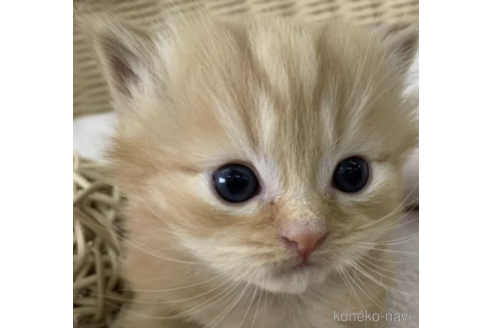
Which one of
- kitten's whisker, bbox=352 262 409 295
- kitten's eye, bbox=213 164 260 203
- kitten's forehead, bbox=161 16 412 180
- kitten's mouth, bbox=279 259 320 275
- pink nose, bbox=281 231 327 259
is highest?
kitten's forehead, bbox=161 16 412 180

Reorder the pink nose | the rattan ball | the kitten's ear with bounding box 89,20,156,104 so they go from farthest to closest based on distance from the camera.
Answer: the rattan ball, the kitten's ear with bounding box 89,20,156,104, the pink nose

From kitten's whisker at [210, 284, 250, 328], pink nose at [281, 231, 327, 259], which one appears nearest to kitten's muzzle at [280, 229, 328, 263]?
pink nose at [281, 231, 327, 259]

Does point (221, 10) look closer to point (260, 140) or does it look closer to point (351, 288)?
point (260, 140)

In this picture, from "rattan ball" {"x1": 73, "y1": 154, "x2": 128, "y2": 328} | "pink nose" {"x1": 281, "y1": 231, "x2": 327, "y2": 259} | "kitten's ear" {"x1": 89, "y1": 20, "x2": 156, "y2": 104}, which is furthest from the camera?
"rattan ball" {"x1": 73, "y1": 154, "x2": 128, "y2": 328}

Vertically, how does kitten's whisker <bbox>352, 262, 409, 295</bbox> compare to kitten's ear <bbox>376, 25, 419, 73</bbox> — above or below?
below

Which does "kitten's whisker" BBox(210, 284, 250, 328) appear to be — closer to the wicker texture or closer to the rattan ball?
the rattan ball

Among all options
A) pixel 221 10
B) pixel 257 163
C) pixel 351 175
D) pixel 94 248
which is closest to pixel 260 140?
pixel 257 163
